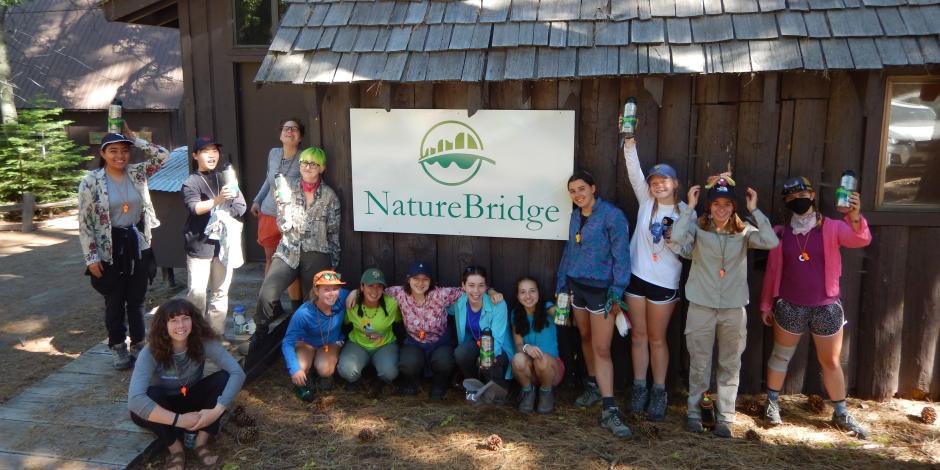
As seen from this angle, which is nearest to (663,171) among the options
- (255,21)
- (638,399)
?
(638,399)

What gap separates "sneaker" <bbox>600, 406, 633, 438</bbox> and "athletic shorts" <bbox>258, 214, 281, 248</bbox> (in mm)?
2964

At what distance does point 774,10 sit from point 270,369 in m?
4.56

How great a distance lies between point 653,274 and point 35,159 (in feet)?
41.4

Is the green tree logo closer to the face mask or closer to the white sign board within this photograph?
the white sign board

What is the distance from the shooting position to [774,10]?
474 centimetres

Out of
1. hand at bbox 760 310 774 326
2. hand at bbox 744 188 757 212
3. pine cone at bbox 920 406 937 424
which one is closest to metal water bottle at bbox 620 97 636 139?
hand at bbox 744 188 757 212

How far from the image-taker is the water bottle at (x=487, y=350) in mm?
5039

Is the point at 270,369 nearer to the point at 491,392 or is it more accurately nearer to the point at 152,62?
the point at 491,392

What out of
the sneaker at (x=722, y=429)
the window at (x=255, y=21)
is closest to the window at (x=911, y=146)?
the sneaker at (x=722, y=429)

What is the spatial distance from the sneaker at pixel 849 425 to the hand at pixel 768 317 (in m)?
0.74

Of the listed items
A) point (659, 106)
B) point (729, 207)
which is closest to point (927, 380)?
point (729, 207)

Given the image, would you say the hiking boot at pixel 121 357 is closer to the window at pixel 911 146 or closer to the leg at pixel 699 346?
the leg at pixel 699 346

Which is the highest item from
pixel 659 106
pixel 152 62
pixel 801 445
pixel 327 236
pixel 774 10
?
pixel 152 62

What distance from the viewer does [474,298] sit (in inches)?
203
